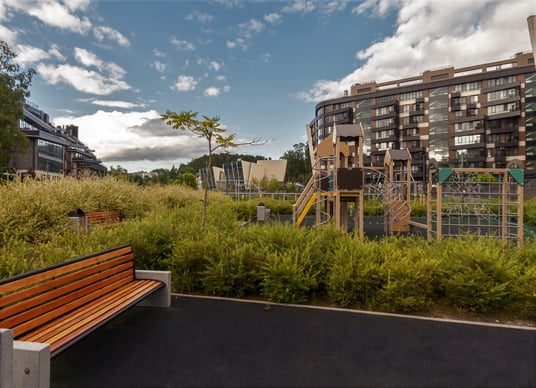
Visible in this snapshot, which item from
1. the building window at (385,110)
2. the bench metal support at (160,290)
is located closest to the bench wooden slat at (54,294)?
the bench metal support at (160,290)

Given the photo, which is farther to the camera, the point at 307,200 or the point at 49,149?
the point at 49,149

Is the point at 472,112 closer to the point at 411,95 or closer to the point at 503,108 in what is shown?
the point at 503,108

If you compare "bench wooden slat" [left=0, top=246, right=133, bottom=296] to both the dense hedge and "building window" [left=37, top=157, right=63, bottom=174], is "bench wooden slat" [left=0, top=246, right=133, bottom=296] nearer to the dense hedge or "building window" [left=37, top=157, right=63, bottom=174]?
the dense hedge

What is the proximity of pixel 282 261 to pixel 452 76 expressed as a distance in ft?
221

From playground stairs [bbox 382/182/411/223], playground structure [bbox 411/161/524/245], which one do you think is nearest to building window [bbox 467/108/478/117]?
playground structure [bbox 411/161/524/245]

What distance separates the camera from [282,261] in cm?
434

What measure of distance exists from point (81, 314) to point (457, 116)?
6440 cm

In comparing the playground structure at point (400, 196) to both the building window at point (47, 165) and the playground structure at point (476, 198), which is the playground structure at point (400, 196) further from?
the building window at point (47, 165)

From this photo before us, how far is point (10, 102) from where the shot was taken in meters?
24.4

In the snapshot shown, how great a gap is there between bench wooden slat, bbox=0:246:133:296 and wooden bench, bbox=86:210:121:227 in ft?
20.9

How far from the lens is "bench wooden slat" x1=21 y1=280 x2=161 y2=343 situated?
242 cm

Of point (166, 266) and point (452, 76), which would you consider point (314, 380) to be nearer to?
point (166, 266)

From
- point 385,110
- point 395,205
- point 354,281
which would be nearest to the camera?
point 354,281

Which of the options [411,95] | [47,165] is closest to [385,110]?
[411,95]
